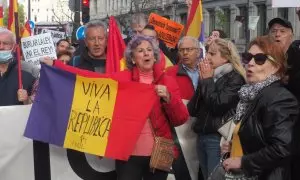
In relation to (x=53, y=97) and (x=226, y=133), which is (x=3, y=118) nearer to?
(x=53, y=97)

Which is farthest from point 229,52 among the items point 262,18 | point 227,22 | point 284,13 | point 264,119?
point 227,22

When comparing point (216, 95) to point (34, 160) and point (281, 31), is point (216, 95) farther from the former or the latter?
point (34, 160)

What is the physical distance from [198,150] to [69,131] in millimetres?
1350

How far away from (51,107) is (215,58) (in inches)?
60.2

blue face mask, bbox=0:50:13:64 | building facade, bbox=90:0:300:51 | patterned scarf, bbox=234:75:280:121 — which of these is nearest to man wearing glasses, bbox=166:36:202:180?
blue face mask, bbox=0:50:13:64

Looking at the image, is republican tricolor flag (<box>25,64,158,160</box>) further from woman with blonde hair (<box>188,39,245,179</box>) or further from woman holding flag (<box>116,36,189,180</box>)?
woman with blonde hair (<box>188,39,245,179</box>)

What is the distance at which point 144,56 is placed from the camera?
4930 mm

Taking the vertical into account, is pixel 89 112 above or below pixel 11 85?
below

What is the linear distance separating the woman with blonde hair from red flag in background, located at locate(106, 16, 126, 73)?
771mm

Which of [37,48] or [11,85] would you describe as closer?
[11,85]

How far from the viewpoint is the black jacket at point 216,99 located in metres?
5.25

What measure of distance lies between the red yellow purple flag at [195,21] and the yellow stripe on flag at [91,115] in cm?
438

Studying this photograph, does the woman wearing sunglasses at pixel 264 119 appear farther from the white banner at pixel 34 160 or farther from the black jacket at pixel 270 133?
the white banner at pixel 34 160

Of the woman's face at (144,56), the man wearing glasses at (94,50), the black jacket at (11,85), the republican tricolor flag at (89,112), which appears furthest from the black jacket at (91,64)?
the woman's face at (144,56)
